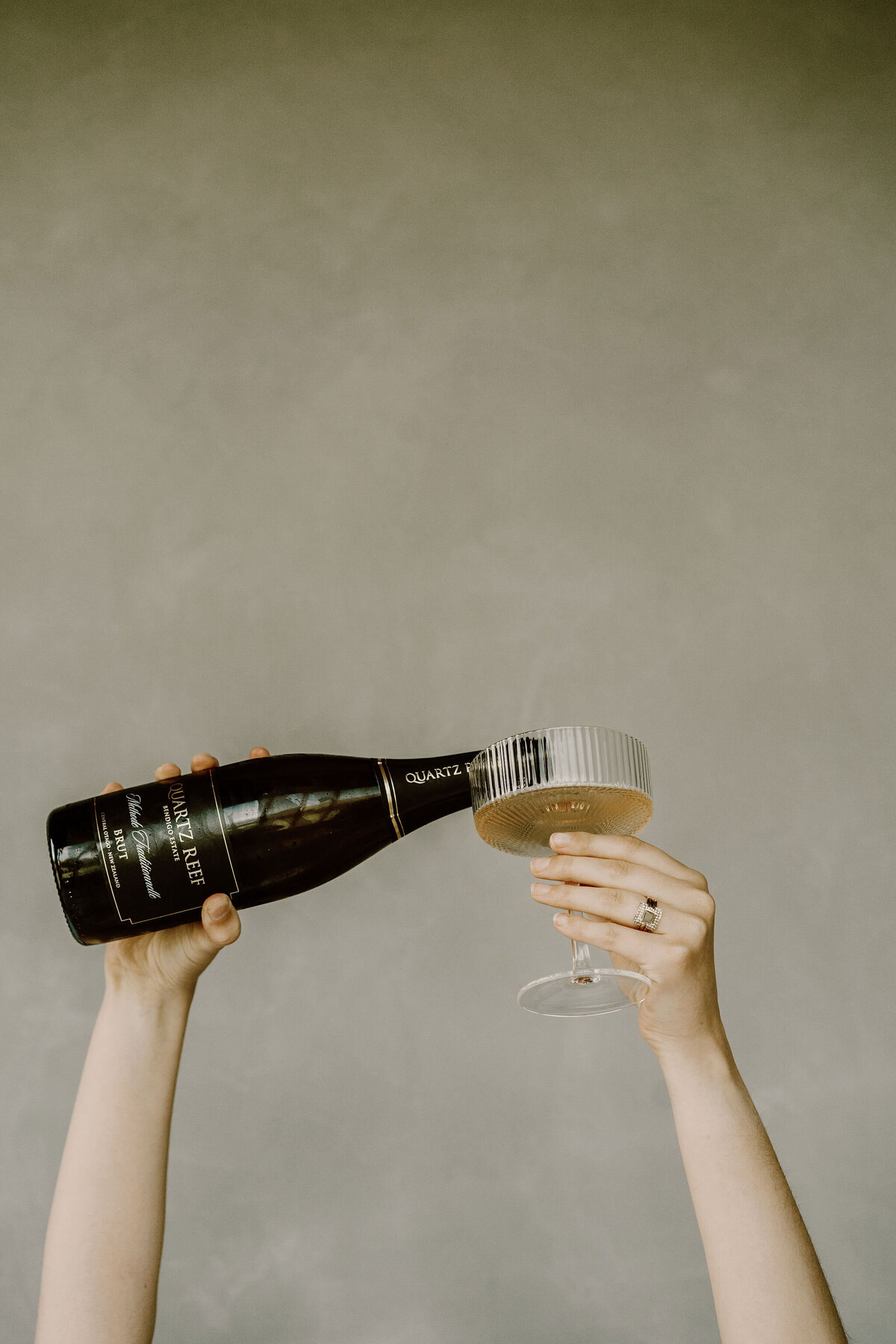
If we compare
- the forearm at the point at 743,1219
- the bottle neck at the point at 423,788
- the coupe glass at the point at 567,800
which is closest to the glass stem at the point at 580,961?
the coupe glass at the point at 567,800

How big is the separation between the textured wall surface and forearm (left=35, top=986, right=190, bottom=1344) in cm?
30

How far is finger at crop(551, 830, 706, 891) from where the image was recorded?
72 cm

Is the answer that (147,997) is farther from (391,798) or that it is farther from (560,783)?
(560,783)

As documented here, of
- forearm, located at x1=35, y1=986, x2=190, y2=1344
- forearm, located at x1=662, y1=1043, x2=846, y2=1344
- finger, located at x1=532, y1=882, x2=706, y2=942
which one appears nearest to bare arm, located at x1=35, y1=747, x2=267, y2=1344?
forearm, located at x1=35, y1=986, x2=190, y2=1344

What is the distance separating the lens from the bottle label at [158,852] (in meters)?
0.84

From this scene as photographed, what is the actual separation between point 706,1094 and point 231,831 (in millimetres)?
505

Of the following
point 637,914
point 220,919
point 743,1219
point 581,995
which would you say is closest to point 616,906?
point 637,914

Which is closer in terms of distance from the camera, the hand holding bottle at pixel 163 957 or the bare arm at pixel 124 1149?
the bare arm at pixel 124 1149

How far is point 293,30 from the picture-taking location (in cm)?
163

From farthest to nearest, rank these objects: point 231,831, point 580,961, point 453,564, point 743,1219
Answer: point 453,564 < point 231,831 < point 580,961 < point 743,1219

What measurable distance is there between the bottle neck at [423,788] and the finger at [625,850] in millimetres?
259

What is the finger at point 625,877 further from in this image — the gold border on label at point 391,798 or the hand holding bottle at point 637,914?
the gold border on label at point 391,798

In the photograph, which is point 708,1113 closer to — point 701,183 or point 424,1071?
point 424,1071

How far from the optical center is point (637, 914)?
713 millimetres
